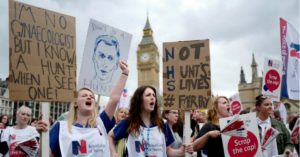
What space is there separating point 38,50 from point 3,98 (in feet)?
211

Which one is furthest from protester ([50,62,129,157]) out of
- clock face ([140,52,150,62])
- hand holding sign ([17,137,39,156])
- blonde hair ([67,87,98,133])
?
clock face ([140,52,150,62])

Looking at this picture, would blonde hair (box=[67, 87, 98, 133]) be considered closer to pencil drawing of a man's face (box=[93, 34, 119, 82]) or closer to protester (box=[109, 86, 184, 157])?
protester (box=[109, 86, 184, 157])

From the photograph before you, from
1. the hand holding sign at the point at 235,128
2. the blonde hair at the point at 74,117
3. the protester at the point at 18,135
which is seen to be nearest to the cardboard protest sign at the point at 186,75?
the hand holding sign at the point at 235,128

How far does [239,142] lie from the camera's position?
11.4ft

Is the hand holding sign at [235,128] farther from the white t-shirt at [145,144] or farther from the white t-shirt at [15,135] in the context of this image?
the white t-shirt at [15,135]

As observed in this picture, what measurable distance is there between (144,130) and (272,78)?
13.1 feet

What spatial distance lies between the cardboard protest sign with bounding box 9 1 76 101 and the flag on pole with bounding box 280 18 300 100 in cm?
386

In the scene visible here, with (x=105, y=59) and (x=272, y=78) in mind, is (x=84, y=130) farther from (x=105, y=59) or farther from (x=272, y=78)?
(x=272, y=78)

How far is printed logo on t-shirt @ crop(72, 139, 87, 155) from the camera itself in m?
2.77

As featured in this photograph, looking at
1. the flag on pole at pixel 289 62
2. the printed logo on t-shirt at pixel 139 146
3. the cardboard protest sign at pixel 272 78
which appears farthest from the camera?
the cardboard protest sign at pixel 272 78

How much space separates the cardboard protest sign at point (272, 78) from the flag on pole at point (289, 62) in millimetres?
254

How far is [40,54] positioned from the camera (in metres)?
3.31

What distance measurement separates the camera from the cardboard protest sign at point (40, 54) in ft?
10.2

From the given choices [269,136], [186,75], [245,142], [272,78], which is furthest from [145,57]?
[245,142]
